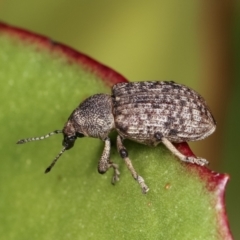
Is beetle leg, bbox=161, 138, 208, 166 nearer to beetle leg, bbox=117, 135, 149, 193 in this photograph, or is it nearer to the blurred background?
beetle leg, bbox=117, 135, 149, 193

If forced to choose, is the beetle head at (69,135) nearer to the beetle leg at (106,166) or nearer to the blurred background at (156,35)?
the beetle leg at (106,166)

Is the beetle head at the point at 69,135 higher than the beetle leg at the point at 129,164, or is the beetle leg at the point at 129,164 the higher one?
the beetle leg at the point at 129,164

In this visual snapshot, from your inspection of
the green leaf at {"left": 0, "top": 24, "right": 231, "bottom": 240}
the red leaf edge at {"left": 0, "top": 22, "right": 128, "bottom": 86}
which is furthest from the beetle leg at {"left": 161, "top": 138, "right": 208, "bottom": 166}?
the red leaf edge at {"left": 0, "top": 22, "right": 128, "bottom": 86}

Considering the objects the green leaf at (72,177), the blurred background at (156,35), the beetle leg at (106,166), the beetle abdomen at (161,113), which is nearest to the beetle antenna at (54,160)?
the green leaf at (72,177)

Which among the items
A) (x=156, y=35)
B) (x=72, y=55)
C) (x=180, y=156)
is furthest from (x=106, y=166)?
(x=156, y=35)

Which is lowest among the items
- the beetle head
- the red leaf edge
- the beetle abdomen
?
the beetle head

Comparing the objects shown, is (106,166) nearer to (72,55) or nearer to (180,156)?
(180,156)
